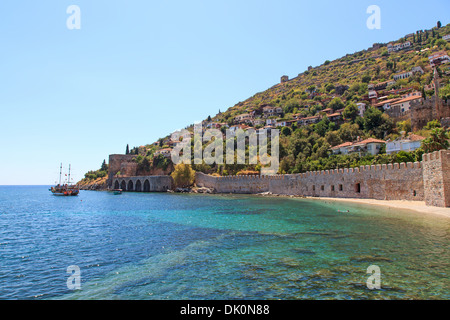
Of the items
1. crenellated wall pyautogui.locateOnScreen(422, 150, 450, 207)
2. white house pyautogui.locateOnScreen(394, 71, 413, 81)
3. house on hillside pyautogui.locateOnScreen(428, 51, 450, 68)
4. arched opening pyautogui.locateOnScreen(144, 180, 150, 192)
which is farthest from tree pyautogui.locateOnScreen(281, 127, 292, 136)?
crenellated wall pyautogui.locateOnScreen(422, 150, 450, 207)

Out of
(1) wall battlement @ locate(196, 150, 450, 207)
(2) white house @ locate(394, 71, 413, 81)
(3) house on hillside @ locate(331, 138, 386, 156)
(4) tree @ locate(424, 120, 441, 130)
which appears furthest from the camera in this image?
(2) white house @ locate(394, 71, 413, 81)

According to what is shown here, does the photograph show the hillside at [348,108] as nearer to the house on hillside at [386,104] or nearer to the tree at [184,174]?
the house on hillside at [386,104]

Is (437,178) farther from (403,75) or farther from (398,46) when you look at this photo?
(398,46)

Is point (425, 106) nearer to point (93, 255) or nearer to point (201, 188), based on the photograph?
point (201, 188)

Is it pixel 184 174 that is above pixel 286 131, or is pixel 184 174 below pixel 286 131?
below

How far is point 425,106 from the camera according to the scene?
4097 centimetres

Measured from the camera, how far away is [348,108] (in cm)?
5869

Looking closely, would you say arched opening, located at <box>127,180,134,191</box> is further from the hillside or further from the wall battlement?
the wall battlement

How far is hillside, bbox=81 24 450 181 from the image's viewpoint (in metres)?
45.8

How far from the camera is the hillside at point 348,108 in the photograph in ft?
150

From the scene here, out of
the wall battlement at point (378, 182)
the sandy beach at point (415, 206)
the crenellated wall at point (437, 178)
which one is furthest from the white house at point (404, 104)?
the crenellated wall at point (437, 178)

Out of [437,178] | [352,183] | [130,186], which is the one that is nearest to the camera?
[437,178]

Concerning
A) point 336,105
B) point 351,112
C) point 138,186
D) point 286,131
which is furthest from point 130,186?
point 351,112

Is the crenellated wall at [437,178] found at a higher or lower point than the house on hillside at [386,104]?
lower
